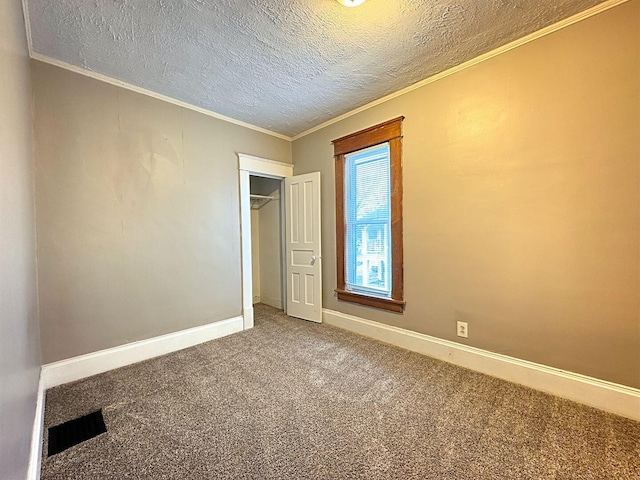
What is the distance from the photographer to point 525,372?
205 centimetres

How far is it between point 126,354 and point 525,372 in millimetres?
3374

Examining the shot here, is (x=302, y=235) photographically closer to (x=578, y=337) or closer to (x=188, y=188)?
(x=188, y=188)

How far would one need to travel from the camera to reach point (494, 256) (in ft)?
7.22

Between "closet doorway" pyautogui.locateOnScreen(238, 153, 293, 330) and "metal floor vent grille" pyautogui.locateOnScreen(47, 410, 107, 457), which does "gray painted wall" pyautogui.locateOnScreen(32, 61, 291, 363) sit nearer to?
"closet doorway" pyautogui.locateOnScreen(238, 153, 293, 330)

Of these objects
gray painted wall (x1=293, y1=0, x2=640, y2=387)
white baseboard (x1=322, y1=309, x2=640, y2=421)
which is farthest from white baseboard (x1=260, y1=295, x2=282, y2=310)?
gray painted wall (x1=293, y1=0, x2=640, y2=387)

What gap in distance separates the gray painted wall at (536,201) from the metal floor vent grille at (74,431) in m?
2.54

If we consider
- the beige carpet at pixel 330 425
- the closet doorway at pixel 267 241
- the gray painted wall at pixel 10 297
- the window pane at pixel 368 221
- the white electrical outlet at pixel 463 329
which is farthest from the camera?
the closet doorway at pixel 267 241

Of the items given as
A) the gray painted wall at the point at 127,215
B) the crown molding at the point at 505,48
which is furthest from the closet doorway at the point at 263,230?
the crown molding at the point at 505,48

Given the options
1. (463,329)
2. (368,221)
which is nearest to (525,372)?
(463,329)

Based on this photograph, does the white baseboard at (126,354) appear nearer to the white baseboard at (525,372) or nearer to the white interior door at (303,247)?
the white interior door at (303,247)

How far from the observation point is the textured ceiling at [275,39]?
5.57 ft

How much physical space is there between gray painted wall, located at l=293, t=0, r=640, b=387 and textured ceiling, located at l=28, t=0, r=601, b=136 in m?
0.30

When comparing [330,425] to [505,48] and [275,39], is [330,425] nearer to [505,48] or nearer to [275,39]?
[275,39]

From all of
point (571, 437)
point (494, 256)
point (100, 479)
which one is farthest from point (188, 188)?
point (571, 437)
